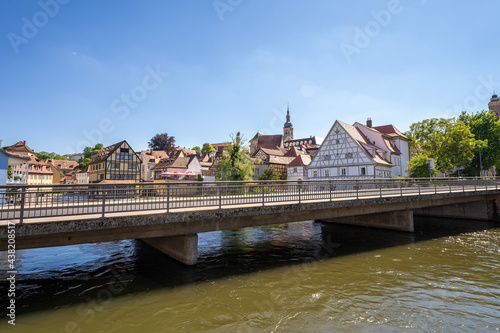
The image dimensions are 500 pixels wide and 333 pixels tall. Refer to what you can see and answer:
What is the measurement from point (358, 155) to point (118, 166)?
4820cm

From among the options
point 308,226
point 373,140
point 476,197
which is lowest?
point 308,226

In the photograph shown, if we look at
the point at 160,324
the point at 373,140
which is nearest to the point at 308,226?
the point at 160,324

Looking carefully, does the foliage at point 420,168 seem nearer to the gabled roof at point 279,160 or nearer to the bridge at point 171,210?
the bridge at point 171,210

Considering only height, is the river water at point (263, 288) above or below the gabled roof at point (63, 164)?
below

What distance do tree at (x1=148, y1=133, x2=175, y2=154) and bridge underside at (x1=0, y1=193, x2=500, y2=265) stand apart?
86.1 meters

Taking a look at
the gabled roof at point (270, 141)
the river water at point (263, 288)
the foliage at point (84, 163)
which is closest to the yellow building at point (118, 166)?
the foliage at point (84, 163)

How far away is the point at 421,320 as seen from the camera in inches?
257

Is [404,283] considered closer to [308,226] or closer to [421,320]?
[421,320]

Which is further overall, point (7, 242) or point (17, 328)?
point (7, 242)

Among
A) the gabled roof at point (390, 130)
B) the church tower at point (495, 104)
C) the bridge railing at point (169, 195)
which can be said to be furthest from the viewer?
the church tower at point (495, 104)

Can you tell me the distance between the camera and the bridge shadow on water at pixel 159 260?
8.42 m

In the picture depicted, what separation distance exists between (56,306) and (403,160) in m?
53.7

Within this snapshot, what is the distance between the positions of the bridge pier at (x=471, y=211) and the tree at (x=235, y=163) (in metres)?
19.0

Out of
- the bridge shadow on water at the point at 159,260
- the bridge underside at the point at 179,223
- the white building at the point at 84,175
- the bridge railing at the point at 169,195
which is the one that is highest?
the white building at the point at 84,175
